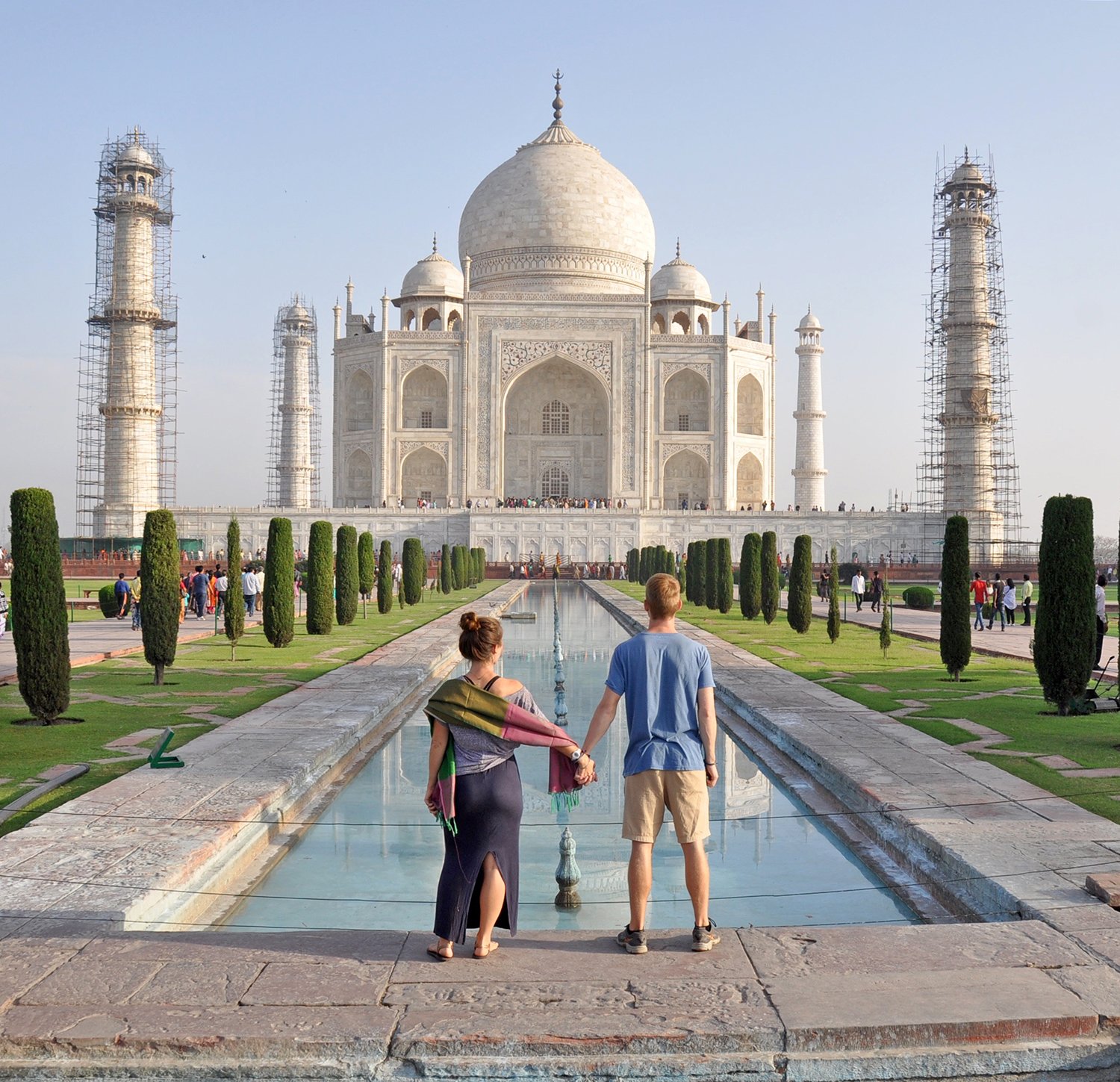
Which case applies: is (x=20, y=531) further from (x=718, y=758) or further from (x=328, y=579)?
(x=328, y=579)

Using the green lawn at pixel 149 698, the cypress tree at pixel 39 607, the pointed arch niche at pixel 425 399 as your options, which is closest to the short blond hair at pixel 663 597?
the green lawn at pixel 149 698

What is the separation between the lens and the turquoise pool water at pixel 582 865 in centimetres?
352

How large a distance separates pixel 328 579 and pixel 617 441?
21038 mm

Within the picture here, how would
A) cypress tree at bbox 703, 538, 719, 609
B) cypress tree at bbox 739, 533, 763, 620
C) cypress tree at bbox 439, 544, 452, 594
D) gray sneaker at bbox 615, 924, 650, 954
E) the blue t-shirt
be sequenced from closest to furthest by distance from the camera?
gray sneaker at bbox 615, 924, 650, 954
the blue t-shirt
cypress tree at bbox 739, 533, 763, 620
cypress tree at bbox 703, 538, 719, 609
cypress tree at bbox 439, 544, 452, 594

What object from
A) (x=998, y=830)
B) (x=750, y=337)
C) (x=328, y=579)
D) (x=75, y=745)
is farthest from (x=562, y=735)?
(x=750, y=337)

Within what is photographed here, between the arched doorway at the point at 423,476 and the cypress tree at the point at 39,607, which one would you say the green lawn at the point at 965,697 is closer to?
the cypress tree at the point at 39,607

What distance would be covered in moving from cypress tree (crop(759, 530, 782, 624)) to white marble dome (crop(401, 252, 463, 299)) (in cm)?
2337

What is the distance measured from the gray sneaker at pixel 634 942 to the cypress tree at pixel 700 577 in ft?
51.3

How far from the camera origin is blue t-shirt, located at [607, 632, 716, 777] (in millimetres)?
2936

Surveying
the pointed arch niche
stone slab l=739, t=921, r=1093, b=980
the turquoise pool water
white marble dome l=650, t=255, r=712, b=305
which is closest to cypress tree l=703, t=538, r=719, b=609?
the turquoise pool water

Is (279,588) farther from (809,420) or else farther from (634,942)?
(809,420)

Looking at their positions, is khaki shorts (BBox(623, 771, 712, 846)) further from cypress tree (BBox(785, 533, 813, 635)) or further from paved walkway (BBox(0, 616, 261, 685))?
cypress tree (BBox(785, 533, 813, 635))

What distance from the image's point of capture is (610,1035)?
2340 mm

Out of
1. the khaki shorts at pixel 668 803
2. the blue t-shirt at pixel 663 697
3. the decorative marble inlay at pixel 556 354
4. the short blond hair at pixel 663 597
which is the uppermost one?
the decorative marble inlay at pixel 556 354
